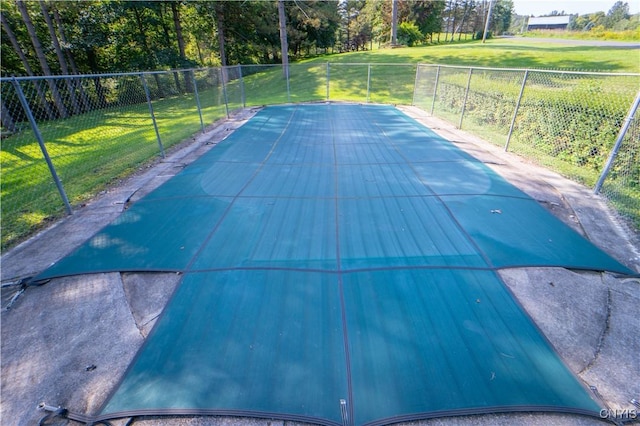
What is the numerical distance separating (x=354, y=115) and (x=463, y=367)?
8330 millimetres

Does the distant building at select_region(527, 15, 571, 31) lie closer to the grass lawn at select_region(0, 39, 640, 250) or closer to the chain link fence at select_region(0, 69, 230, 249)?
the grass lawn at select_region(0, 39, 640, 250)

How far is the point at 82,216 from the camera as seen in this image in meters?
3.85

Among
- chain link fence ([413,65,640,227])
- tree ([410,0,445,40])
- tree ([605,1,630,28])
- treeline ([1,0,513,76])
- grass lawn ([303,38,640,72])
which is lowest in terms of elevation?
chain link fence ([413,65,640,227])

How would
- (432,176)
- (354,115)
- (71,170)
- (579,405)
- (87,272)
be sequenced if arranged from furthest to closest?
1. (354,115)
2. (71,170)
3. (432,176)
4. (87,272)
5. (579,405)

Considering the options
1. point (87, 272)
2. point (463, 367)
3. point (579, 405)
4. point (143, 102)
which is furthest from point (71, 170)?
point (579, 405)

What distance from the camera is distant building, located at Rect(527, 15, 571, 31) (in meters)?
68.2

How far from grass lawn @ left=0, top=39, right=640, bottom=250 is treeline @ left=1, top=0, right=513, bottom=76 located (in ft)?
18.3

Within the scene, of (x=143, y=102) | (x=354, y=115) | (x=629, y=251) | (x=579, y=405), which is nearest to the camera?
(x=579, y=405)

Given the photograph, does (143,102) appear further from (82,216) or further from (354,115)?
(354,115)

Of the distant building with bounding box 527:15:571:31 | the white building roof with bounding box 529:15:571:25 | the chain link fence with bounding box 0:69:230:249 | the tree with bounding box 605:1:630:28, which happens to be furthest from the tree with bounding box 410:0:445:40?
the white building roof with bounding box 529:15:571:25

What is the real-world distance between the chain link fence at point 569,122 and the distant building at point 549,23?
287 feet

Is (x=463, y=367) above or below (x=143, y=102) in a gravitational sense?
below

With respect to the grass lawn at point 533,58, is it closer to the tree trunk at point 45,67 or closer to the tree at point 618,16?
the tree trunk at point 45,67

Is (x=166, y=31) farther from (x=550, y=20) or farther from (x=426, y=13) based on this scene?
(x=550, y=20)
